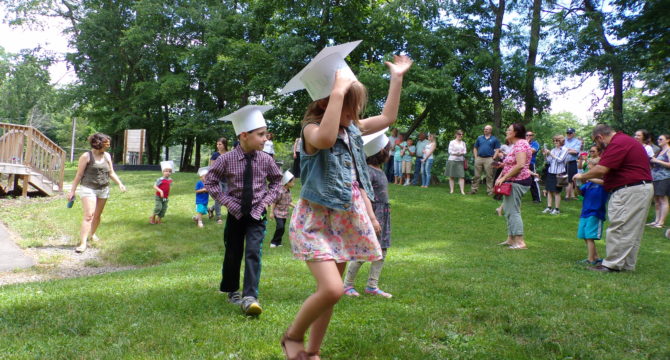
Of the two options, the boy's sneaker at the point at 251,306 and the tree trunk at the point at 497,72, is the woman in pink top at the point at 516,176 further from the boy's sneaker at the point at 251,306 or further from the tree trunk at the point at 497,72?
the tree trunk at the point at 497,72

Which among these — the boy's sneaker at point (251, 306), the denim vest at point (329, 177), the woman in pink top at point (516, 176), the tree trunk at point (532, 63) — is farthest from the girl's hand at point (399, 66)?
the tree trunk at point (532, 63)

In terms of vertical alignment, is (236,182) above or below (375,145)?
below

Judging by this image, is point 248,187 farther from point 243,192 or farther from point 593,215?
point 593,215

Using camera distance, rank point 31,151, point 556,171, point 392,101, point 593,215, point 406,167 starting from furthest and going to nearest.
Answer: point 406,167
point 31,151
point 556,171
point 593,215
point 392,101

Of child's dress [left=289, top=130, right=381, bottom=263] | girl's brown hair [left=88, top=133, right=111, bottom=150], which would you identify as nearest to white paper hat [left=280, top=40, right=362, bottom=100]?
child's dress [left=289, top=130, right=381, bottom=263]

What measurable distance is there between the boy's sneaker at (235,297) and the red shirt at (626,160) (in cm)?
517

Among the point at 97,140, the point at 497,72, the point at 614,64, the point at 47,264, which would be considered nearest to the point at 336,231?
the point at 47,264

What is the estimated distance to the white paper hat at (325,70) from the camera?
305cm

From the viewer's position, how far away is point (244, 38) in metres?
32.1

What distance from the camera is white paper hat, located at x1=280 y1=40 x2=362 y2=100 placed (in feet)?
10.0

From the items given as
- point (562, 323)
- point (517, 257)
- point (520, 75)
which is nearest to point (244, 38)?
point (520, 75)

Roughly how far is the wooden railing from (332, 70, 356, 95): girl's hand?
15230 millimetres

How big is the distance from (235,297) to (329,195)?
8.34ft

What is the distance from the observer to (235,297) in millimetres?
5250
